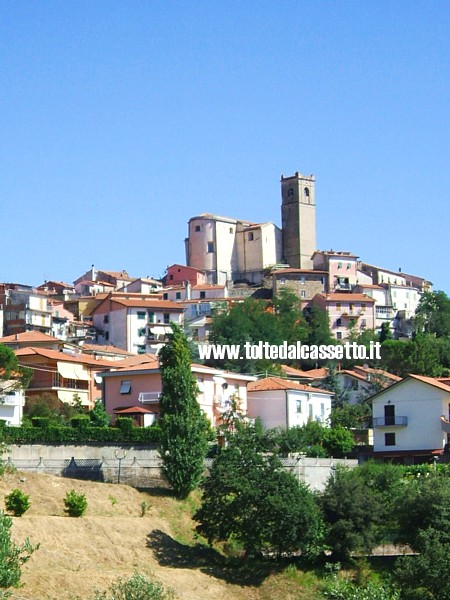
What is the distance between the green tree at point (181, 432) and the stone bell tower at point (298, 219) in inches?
3678

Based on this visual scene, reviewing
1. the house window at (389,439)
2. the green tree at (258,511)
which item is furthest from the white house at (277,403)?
the green tree at (258,511)

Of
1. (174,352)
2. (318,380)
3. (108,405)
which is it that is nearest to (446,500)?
(174,352)

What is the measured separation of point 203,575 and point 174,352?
11770mm

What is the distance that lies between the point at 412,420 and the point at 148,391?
1666 cm

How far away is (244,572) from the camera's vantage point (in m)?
52.8

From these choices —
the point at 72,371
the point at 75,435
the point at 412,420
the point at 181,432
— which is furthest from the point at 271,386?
the point at 181,432

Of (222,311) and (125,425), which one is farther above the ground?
(222,311)

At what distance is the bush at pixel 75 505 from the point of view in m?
A: 51.2

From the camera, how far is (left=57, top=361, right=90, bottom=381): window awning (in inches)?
3426

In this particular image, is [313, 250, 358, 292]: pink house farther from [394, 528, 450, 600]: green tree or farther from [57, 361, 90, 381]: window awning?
[394, 528, 450, 600]: green tree

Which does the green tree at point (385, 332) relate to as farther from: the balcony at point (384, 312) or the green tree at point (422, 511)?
the green tree at point (422, 511)

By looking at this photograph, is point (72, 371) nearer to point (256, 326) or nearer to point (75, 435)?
point (75, 435)

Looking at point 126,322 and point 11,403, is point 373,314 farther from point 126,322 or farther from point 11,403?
point 11,403

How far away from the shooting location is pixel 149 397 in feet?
229
